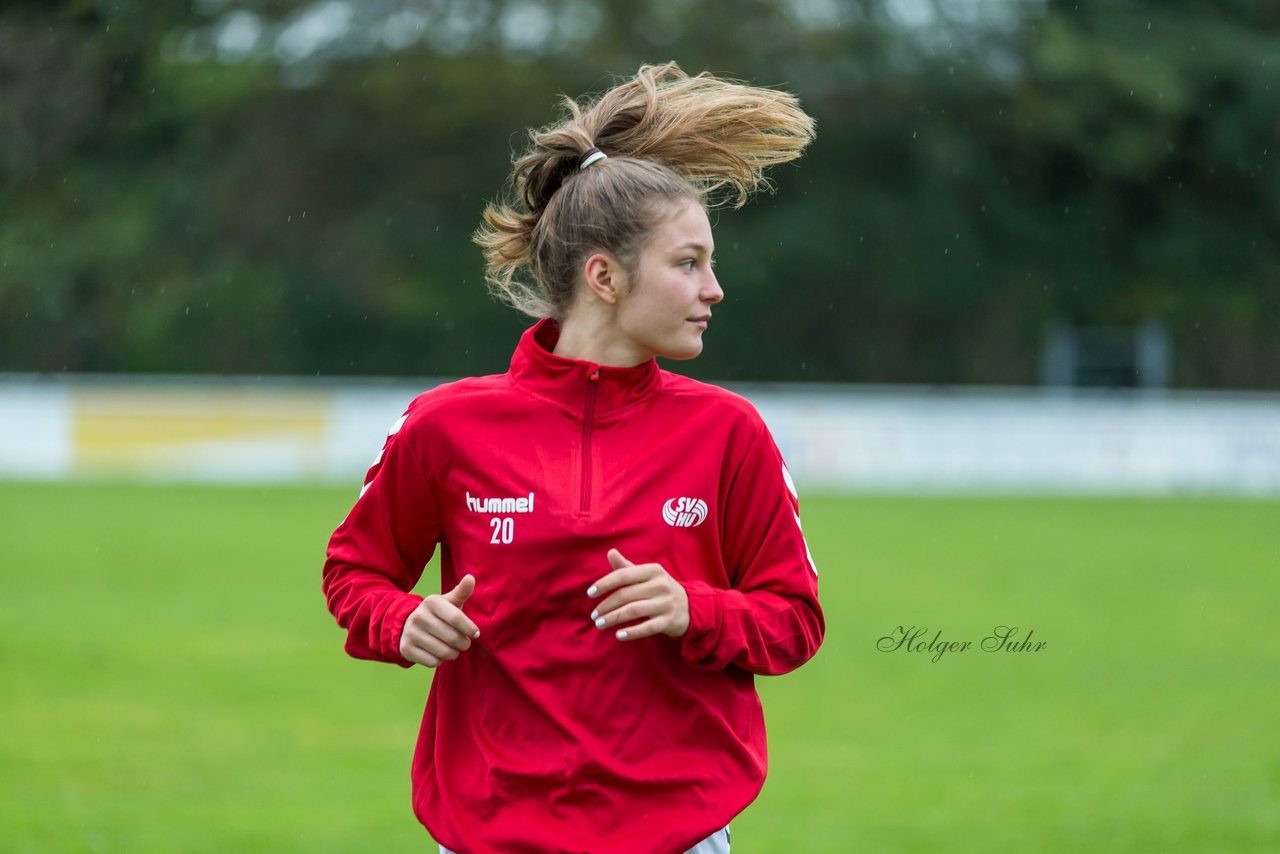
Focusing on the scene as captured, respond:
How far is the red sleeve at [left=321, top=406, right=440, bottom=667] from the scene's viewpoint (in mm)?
2762

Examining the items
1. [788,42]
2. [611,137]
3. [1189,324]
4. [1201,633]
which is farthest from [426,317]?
[611,137]

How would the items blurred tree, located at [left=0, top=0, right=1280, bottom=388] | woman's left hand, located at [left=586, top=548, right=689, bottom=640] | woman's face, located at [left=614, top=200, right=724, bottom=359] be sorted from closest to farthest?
woman's left hand, located at [left=586, top=548, right=689, bottom=640] < woman's face, located at [left=614, top=200, right=724, bottom=359] < blurred tree, located at [left=0, top=0, right=1280, bottom=388]

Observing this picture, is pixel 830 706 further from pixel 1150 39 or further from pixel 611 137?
pixel 1150 39

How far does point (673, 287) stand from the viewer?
2734 millimetres

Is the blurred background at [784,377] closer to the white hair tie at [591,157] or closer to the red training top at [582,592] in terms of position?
the red training top at [582,592]

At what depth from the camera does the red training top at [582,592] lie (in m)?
2.64

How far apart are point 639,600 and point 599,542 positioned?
21 cm

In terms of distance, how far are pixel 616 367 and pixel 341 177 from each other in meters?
30.3

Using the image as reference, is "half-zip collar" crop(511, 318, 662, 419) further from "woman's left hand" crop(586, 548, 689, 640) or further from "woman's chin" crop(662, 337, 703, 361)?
"woman's left hand" crop(586, 548, 689, 640)

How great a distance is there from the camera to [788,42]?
31.1 metres

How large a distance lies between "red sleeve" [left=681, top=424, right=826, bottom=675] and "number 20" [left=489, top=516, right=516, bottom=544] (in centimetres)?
30
